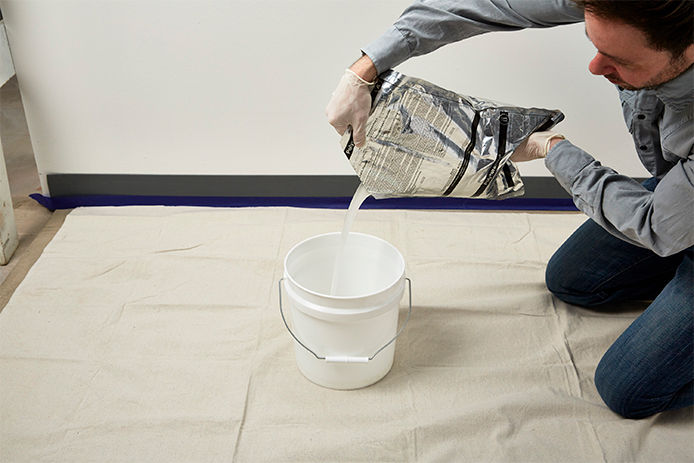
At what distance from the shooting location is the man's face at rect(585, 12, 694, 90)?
83 cm

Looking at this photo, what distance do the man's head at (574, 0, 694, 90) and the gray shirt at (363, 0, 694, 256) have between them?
35mm

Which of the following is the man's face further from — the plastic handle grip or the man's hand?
the plastic handle grip

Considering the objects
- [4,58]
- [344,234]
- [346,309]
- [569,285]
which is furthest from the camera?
[4,58]

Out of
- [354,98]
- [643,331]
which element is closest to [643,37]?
[354,98]

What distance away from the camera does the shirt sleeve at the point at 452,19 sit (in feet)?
3.41

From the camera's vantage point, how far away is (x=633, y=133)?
110 cm

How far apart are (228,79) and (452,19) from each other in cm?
73

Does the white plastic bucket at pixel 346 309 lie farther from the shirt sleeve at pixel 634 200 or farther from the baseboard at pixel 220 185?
the baseboard at pixel 220 185

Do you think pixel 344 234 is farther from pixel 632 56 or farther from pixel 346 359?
pixel 632 56

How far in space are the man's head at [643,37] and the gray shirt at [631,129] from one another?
1.4 inches

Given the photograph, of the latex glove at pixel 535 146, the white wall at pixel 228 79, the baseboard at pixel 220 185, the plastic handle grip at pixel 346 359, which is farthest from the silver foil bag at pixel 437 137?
the baseboard at pixel 220 185

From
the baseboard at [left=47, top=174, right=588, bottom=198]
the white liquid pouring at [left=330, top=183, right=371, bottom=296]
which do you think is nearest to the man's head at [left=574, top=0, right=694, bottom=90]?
the white liquid pouring at [left=330, top=183, right=371, bottom=296]

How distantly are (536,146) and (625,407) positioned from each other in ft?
1.61

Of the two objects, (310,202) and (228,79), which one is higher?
(228,79)
